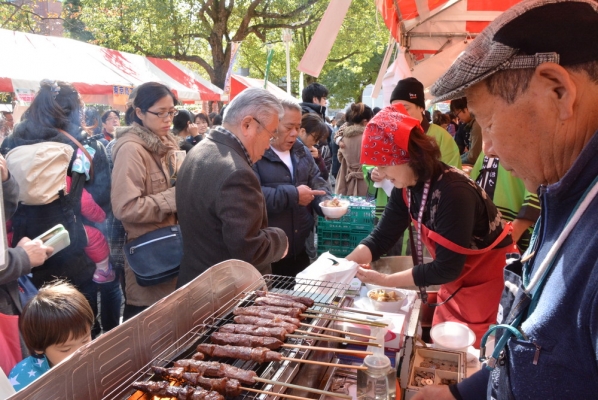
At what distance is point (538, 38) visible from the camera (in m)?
1.07

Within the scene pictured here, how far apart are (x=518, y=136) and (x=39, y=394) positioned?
4.80ft

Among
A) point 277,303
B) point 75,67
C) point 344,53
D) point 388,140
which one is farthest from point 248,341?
point 344,53

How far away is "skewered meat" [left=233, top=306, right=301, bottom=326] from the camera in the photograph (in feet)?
6.71

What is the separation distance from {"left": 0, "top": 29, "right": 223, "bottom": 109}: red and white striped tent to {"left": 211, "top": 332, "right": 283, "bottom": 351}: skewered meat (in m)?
6.77

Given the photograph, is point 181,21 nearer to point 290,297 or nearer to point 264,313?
point 290,297

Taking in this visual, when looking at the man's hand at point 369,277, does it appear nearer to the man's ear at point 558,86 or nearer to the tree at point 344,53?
the man's ear at point 558,86

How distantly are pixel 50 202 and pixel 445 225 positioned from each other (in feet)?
9.90

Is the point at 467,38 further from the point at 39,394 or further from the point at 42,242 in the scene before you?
the point at 39,394

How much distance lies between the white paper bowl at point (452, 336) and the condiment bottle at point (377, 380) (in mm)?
616

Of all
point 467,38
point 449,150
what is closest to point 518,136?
point 449,150

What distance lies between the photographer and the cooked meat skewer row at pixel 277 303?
2.18 metres

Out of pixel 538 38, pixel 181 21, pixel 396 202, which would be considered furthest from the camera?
pixel 181 21

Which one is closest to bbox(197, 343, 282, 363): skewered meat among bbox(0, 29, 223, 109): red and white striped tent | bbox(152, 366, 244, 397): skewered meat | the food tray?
bbox(152, 366, 244, 397): skewered meat

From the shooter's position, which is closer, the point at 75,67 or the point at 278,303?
the point at 278,303
